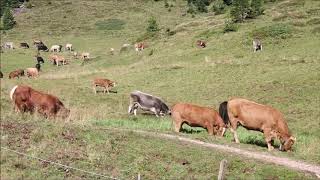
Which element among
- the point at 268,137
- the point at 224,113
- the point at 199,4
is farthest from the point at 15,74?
→ the point at 199,4

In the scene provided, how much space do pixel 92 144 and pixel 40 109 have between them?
20.7 ft

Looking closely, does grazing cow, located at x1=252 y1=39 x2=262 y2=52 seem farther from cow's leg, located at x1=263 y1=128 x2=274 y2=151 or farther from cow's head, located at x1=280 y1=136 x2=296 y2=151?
cow's head, located at x1=280 y1=136 x2=296 y2=151

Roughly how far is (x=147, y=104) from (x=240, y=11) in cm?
3172

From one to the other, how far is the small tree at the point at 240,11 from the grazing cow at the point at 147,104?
3042cm

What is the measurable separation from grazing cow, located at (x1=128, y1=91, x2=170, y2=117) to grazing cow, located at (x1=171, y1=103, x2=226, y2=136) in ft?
21.3

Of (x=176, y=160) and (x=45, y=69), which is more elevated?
(x=176, y=160)

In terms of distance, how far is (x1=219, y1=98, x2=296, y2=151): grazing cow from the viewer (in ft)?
60.7

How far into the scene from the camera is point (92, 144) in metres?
15.5

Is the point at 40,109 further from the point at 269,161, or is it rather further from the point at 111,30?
the point at 111,30

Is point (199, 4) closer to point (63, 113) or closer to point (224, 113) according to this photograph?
point (63, 113)

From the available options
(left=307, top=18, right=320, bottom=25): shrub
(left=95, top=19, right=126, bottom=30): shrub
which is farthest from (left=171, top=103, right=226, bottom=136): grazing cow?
(left=95, top=19, right=126, bottom=30): shrub

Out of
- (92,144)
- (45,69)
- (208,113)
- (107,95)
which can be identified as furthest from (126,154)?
(45,69)

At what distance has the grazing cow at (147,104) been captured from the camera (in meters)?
27.6

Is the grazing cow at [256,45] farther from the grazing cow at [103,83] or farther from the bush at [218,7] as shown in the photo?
the bush at [218,7]
